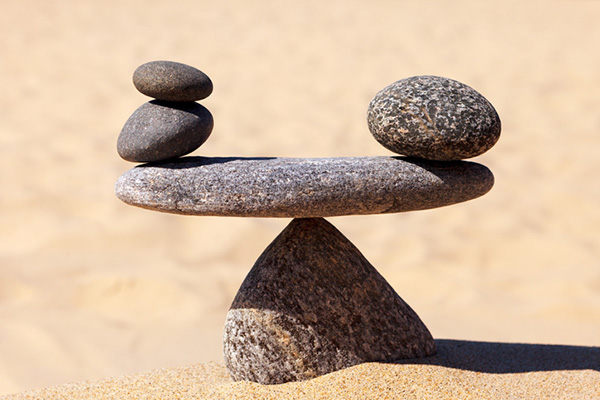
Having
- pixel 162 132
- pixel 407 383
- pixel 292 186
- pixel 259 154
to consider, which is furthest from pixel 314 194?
pixel 259 154

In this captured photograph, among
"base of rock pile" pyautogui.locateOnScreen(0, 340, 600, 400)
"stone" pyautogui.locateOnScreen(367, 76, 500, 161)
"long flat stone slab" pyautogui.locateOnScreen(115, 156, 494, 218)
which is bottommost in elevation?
"base of rock pile" pyautogui.locateOnScreen(0, 340, 600, 400)

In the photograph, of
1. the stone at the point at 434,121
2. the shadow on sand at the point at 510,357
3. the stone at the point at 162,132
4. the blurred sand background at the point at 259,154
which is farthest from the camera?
the blurred sand background at the point at 259,154

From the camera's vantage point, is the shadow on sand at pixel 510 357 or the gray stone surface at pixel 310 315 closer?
the gray stone surface at pixel 310 315

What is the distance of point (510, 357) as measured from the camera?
4.22m

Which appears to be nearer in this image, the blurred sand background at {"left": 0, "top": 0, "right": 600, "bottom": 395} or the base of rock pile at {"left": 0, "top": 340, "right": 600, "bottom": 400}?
the base of rock pile at {"left": 0, "top": 340, "right": 600, "bottom": 400}

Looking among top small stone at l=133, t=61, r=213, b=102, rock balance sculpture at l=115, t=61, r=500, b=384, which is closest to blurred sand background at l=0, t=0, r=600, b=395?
rock balance sculpture at l=115, t=61, r=500, b=384

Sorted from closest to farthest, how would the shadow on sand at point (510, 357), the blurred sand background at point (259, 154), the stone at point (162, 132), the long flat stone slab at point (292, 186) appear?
1. the long flat stone slab at point (292, 186)
2. the stone at point (162, 132)
3. the shadow on sand at point (510, 357)
4. the blurred sand background at point (259, 154)

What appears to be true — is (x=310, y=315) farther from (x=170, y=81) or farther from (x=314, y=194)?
(x=170, y=81)

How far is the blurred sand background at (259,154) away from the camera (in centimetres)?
549

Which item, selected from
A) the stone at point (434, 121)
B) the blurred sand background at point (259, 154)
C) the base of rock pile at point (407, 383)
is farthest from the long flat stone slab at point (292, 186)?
the blurred sand background at point (259, 154)

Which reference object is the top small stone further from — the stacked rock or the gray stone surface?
the gray stone surface

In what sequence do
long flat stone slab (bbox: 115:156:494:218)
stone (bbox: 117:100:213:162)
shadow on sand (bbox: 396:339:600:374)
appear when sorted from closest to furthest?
long flat stone slab (bbox: 115:156:494:218) → stone (bbox: 117:100:213:162) → shadow on sand (bbox: 396:339:600:374)

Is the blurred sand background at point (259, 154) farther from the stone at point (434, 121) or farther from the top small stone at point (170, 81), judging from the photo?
the stone at point (434, 121)

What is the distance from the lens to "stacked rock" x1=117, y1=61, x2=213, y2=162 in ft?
11.4
